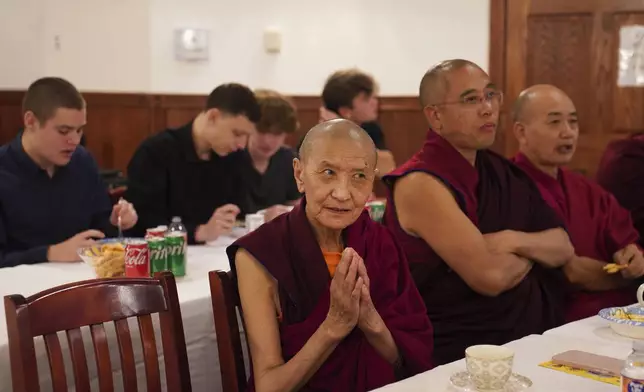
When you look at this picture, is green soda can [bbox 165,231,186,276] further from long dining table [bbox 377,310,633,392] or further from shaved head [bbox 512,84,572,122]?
shaved head [bbox 512,84,572,122]

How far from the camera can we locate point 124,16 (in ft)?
16.6

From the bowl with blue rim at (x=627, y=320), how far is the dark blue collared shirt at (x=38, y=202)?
64.9 inches

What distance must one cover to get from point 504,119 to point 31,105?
2788 millimetres

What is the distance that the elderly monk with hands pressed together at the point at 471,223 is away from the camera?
6.52 feet

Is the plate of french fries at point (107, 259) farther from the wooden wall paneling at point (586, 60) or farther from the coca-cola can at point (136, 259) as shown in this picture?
the wooden wall paneling at point (586, 60)

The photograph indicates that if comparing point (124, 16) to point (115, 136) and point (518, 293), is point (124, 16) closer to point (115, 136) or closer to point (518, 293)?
point (115, 136)

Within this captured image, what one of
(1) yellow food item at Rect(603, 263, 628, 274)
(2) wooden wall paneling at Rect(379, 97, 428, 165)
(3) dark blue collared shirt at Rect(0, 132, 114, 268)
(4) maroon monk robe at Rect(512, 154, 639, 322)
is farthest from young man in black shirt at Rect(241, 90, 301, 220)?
(2) wooden wall paneling at Rect(379, 97, 428, 165)

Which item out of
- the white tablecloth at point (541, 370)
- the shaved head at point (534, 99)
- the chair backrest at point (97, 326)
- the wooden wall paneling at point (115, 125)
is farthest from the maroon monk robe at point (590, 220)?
the wooden wall paneling at point (115, 125)

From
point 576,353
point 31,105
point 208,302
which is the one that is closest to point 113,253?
point 208,302

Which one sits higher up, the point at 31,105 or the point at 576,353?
the point at 31,105

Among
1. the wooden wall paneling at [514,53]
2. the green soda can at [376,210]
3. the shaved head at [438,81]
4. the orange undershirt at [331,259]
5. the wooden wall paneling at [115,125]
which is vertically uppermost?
the wooden wall paneling at [514,53]

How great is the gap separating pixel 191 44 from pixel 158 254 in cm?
349

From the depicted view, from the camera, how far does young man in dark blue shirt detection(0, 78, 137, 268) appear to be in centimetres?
247

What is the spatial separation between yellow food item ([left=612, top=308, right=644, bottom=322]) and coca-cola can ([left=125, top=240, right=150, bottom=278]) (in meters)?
A: 1.14
